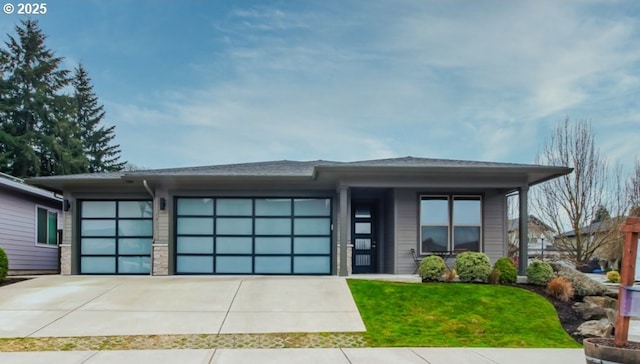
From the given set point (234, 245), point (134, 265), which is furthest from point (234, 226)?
point (134, 265)

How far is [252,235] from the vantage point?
47.1 ft

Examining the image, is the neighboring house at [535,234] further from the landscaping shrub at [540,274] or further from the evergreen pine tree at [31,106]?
the evergreen pine tree at [31,106]

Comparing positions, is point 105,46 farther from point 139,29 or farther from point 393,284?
point 393,284

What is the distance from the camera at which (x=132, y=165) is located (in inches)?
1590

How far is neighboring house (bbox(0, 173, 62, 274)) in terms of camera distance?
585 inches

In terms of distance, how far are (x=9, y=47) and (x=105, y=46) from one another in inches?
530

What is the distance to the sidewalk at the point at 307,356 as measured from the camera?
22.0ft

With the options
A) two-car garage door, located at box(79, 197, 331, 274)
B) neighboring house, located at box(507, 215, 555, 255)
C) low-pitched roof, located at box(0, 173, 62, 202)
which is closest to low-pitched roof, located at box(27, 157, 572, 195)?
two-car garage door, located at box(79, 197, 331, 274)

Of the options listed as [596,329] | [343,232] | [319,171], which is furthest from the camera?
[343,232]

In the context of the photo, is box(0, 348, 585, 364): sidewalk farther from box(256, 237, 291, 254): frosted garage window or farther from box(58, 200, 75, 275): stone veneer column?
box(58, 200, 75, 275): stone veneer column

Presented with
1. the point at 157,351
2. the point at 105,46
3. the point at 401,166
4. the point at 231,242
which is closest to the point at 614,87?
the point at 401,166

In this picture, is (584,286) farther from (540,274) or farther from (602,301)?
(540,274)

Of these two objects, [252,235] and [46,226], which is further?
[46,226]

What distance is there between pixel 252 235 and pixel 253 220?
16.1 inches
